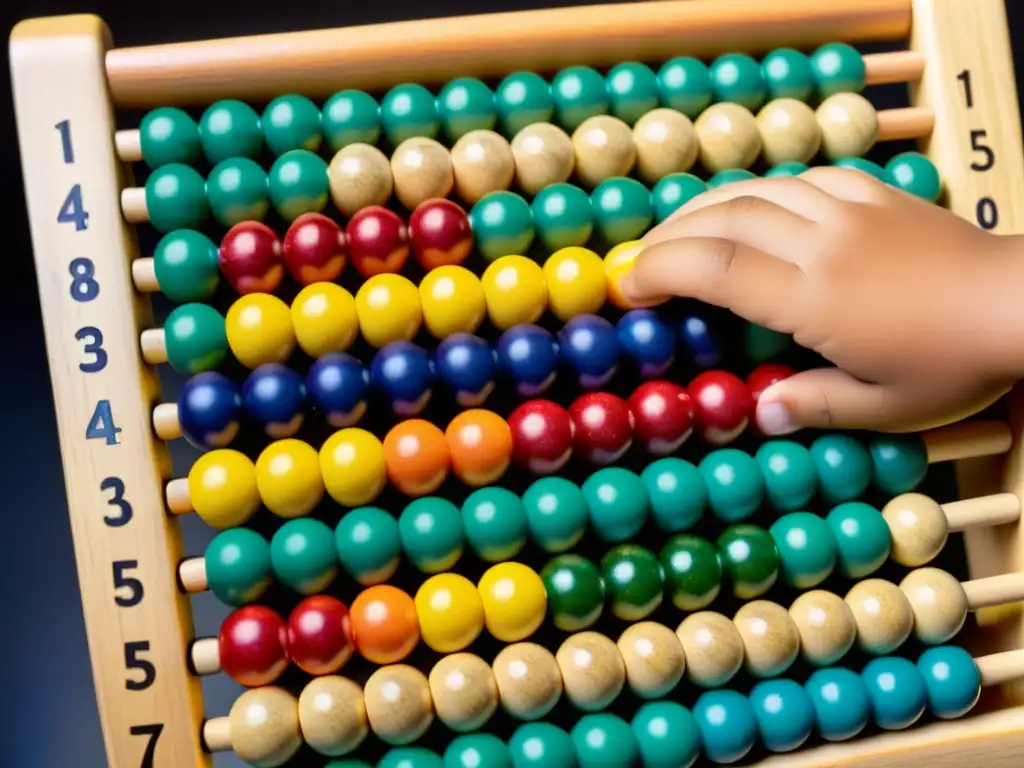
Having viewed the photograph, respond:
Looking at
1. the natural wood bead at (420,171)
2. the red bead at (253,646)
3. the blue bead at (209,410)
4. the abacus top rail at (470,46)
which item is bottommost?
the red bead at (253,646)

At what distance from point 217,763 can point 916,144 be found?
72 cm

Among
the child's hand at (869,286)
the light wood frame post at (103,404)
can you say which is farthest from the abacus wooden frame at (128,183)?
the child's hand at (869,286)

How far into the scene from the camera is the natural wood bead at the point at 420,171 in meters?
0.62

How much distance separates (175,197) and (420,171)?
0.51 ft

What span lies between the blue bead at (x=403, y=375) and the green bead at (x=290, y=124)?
15 cm

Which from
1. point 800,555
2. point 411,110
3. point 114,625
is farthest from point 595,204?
point 114,625

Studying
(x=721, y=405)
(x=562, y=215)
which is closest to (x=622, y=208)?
(x=562, y=215)

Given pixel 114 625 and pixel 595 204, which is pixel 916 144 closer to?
pixel 595 204

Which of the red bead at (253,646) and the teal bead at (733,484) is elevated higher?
the teal bead at (733,484)

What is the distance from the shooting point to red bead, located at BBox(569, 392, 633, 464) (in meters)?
0.60

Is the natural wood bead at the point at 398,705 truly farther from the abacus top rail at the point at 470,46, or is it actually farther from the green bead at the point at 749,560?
the abacus top rail at the point at 470,46

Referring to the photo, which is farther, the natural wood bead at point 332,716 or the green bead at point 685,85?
the green bead at point 685,85

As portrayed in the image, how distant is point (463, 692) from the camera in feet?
1.87

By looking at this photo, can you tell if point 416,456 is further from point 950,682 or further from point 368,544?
point 950,682
